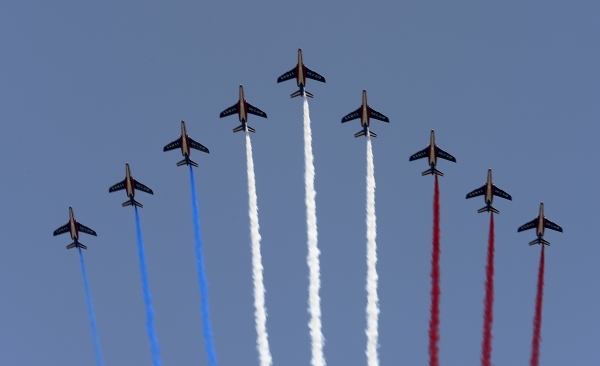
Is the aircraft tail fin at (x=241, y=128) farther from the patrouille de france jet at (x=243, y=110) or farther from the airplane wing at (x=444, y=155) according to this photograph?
the airplane wing at (x=444, y=155)

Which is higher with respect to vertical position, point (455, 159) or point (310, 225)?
point (455, 159)

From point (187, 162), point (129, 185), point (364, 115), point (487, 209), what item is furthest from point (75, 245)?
point (487, 209)

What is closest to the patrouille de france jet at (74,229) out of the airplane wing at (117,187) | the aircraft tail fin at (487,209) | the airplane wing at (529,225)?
the airplane wing at (117,187)

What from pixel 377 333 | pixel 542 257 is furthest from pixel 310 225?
pixel 542 257

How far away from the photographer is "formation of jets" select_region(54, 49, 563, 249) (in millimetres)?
71250

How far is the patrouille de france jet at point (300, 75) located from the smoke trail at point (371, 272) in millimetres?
5698

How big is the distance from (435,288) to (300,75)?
17.7 m

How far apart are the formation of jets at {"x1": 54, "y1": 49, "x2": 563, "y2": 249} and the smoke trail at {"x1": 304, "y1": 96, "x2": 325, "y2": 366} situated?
225 centimetres

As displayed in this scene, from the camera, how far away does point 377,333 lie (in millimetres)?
69938

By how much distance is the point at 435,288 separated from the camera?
6938cm

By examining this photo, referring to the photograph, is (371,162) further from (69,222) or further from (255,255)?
(69,222)

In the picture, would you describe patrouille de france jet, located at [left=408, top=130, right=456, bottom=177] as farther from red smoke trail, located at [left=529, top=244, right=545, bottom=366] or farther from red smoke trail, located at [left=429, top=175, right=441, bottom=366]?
red smoke trail, located at [left=529, top=244, right=545, bottom=366]

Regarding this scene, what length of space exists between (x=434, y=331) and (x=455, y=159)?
12.6 meters

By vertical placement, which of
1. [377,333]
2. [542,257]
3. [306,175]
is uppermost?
[306,175]
